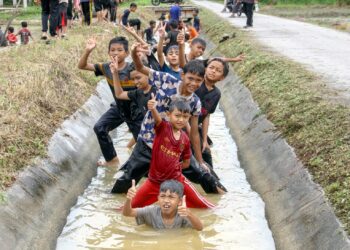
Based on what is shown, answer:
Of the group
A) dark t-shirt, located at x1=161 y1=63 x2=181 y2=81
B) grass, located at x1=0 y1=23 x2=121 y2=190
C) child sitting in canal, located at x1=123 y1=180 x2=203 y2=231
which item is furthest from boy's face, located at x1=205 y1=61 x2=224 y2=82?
grass, located at x1=0 y1=23 x2=121 y2=190

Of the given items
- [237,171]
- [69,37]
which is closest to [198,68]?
[237,171]

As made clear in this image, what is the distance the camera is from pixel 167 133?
5867 millimetres

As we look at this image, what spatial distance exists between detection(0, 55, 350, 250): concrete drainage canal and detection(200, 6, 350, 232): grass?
0.45 ft

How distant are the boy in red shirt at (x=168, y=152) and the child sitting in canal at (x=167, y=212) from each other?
15cm

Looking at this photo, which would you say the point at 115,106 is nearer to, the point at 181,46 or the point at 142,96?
the point at 181,46

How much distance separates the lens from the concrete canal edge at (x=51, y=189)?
5.28 meters

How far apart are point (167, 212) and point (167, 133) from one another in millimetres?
767

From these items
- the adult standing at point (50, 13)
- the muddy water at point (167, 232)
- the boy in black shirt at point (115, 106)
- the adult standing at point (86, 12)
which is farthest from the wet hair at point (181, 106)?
the adult standing at point (86, 12)

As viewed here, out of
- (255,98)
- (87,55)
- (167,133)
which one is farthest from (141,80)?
(255,98)

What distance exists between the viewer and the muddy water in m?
5.80

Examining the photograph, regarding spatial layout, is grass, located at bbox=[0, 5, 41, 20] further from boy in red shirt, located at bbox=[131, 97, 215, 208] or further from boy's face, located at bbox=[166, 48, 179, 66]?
boy in red shirt, located at bbox=[131, 97, 215, 208]

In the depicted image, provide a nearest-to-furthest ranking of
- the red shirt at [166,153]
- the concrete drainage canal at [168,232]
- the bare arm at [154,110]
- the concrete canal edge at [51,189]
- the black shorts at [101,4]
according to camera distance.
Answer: the concrete canal edge at [51,189]
the concrete drainage canal at [168,232]
the bare arm at [154,110]
the red shirt at [166,153]
the black shorts at [101,4]

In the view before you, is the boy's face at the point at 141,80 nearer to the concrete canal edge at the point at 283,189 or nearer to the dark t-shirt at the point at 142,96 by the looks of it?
the dark t-shirt at the point at 142,96

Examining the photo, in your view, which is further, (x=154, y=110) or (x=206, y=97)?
(x=206, y=97)
